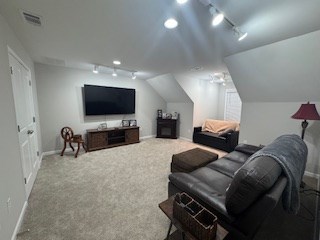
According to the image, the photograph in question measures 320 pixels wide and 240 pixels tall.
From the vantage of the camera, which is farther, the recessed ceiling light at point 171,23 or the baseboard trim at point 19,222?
the recessed ceiling light at point 171,23

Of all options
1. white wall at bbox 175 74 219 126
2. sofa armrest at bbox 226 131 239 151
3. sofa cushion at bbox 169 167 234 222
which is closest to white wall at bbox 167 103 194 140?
white wall at bbox 175 74 219 126

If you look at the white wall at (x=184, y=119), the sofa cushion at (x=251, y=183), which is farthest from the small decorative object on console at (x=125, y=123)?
the sofa cushion at (x=251, y=183)

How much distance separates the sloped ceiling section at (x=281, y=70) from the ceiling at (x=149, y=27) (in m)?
0.22

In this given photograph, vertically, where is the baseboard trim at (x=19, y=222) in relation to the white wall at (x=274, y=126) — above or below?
below

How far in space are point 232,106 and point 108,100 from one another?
4.60m

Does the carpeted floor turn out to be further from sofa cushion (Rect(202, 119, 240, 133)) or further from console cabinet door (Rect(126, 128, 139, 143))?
sofa cushion (Rect(202, 119, 240, 133))

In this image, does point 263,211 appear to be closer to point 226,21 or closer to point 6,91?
point 226,21

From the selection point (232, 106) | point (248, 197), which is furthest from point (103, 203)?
point (232, 106)

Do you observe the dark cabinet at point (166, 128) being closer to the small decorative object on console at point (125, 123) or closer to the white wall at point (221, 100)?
the small decorative object on console at point (125, 123)

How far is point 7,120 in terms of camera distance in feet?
5.08

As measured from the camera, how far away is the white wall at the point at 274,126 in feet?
9.09

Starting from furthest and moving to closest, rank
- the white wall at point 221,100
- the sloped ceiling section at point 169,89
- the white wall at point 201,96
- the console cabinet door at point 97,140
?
the white wall at point 221,100 < the white wall at point 201,96 < the sloped ceiling section at point 169,89 < the console cabinet door at point 97,140

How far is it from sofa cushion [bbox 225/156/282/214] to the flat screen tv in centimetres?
411

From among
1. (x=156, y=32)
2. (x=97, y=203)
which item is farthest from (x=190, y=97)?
(x=97, y=203)
